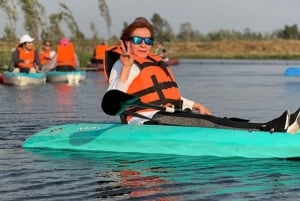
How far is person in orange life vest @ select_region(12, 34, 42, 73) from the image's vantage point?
2118 centimetres

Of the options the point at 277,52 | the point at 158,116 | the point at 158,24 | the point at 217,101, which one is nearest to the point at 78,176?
the point at 158,116

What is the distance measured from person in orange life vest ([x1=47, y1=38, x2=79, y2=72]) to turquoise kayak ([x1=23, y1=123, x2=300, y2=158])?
53.3 ft

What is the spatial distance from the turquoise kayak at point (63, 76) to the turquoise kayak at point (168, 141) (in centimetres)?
1580

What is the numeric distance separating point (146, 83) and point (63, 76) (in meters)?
16.8

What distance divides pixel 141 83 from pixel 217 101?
8.99m

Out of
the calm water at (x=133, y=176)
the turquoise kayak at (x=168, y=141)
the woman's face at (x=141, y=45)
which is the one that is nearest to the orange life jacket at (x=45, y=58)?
the calm water at (x=133, y=176)

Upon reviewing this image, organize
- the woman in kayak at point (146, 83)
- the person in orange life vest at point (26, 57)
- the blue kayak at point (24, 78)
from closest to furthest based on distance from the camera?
1. the woman in kayak at point (146, 83)
2. the person in orange life vest at point (26, 57)
3. the blue kayak at point (24, 78)

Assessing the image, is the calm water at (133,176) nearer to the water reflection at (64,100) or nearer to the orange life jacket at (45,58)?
the water reflection at (64,100)

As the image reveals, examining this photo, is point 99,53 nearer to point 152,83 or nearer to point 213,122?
point 152,83

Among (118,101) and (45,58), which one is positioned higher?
(45,58)

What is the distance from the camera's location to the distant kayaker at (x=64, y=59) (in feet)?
82.3

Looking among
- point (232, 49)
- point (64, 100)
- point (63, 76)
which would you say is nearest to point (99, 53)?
point (63, 76)

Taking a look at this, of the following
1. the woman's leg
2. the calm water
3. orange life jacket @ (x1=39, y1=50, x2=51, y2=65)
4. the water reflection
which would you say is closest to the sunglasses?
the woman's leg

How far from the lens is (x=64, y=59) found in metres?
25.5
